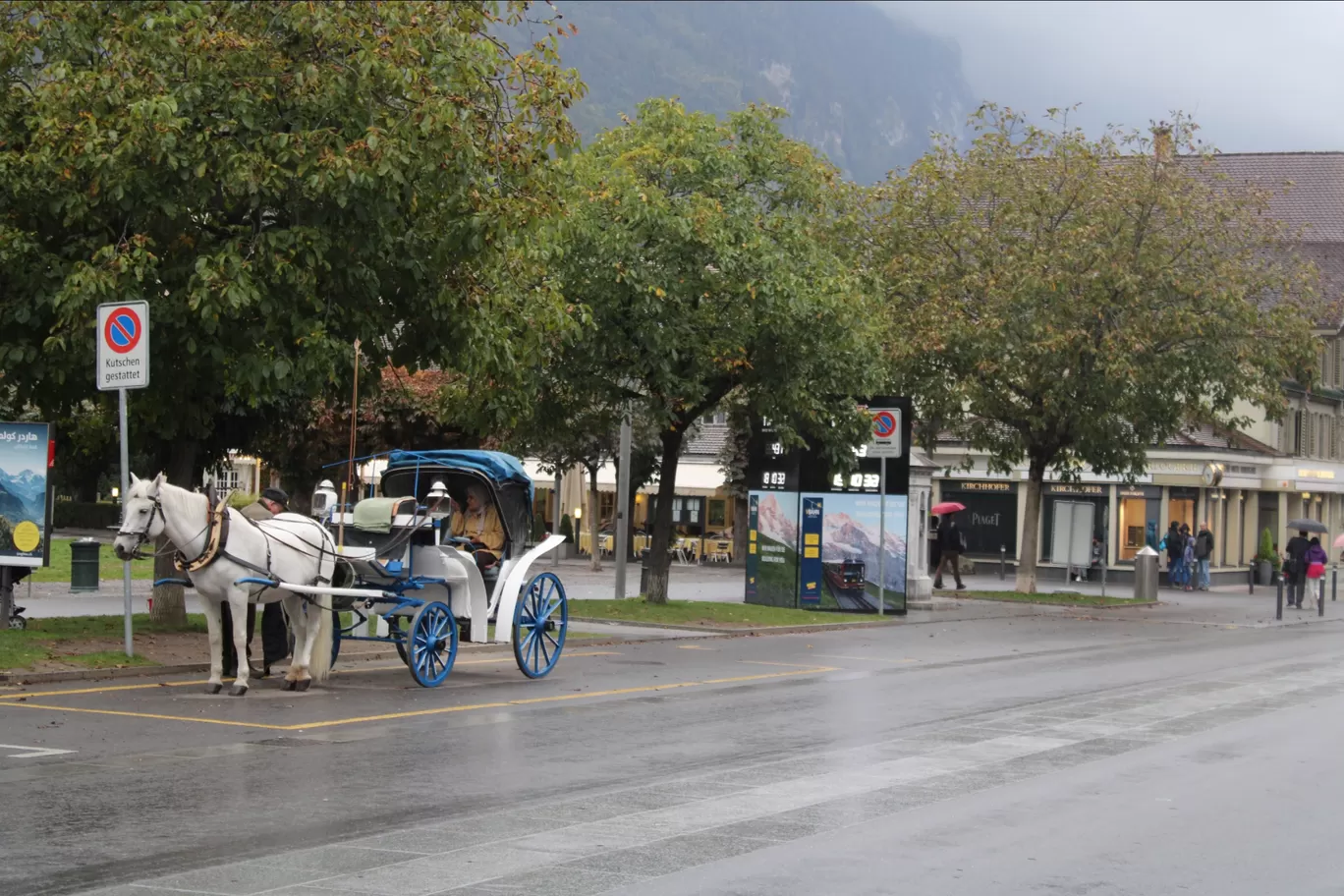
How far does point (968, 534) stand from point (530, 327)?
38173 millimetres

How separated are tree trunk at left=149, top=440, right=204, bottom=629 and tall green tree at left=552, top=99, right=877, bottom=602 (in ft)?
21.6

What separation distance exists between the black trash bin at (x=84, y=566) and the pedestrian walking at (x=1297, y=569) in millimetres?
26918

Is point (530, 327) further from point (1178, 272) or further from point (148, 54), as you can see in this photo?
point (1178, 272)

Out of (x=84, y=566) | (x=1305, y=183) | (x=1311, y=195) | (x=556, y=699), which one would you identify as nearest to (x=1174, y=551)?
(x=1311, y=195)

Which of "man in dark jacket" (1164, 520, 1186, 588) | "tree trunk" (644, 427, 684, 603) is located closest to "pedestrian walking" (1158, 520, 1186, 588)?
"man in dark jacket" (1164, 520, 1186, 588)

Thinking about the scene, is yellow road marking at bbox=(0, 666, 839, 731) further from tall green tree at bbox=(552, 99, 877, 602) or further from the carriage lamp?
tall green tree at bbox=(552, 99, 877, 602)

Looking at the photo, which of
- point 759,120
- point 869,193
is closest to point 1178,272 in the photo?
point 869,193

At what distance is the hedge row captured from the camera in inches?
2335

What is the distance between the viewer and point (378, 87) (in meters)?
16.9

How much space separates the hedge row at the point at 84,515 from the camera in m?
59.3

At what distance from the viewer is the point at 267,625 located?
16.0 metres

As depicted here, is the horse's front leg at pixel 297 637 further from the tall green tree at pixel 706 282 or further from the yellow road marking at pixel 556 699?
the tall green tree at pixel 706 282

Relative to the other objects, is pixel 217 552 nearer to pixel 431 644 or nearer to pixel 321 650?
pixel 321 650

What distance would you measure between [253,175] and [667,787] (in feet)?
27.1
